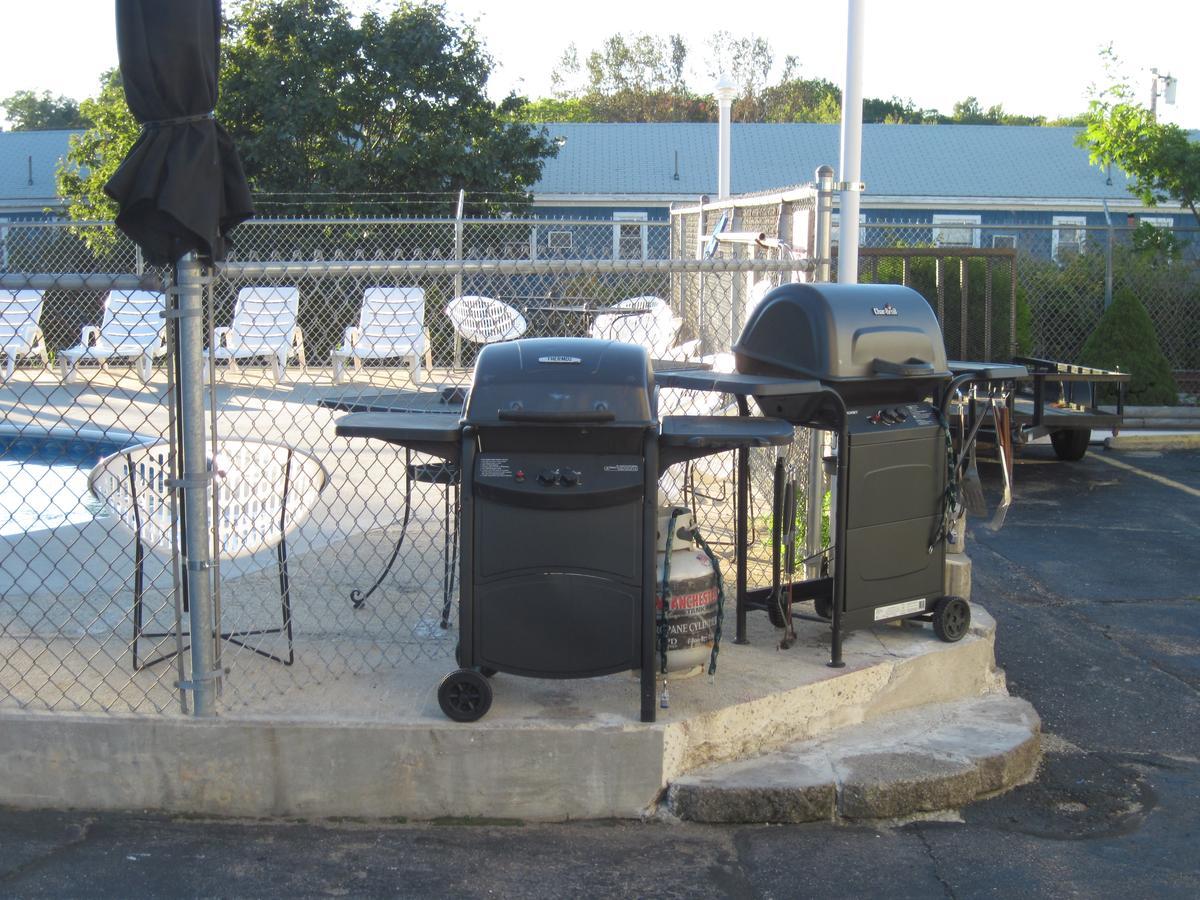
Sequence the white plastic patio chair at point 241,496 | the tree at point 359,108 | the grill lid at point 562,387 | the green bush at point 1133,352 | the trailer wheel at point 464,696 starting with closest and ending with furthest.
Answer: the grill lid at point 562,387
the trailer wheel at point 464,696
the white plastic patio chair at point 241,496
the green bush at point 1133,352
the tree at point 359,108

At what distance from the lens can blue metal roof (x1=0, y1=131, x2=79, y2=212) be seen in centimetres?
2847

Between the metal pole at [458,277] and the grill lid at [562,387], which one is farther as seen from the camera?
the metal pole at [458,277]

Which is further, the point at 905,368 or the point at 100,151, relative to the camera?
the point at 100,151

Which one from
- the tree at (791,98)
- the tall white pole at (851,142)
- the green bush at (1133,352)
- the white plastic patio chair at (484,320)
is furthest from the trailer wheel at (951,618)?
the tree at (791,98)

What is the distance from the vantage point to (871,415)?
4762 mm

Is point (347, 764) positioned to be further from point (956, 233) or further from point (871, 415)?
point (956, 233)

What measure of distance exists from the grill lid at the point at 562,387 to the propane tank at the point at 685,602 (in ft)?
1.81

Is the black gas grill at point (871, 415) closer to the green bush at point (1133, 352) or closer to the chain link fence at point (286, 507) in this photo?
the chain link fence at point (286, 507)

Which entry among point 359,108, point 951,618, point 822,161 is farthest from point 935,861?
point 822,161

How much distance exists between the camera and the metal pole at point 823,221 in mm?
Answer: 5672

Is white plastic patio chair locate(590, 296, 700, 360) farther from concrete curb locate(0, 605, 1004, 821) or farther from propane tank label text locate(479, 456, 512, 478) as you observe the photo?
concrete curb locate(0, 605, 1004, 821)

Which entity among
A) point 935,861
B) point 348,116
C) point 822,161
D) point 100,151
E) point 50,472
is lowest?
point 935,861

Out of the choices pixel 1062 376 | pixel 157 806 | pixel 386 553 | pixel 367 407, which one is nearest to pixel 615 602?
pixel 157 806

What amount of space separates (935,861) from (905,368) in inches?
70.0
